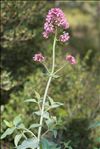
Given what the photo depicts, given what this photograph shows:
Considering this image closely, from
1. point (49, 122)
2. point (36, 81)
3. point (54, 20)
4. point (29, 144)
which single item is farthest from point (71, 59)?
point (36, 81)

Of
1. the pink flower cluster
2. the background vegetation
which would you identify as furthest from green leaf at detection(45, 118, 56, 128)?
the background vegetation

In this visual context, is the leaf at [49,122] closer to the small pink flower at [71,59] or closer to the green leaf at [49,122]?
the green leaf at [49,122]

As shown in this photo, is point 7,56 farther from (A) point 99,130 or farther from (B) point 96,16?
(B) point 96,16

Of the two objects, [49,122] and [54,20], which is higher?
[54,20]

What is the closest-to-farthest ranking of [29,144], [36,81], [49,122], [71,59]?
1. [29,144]
2. [71,59]
3. [49,122]
4. [36,81]

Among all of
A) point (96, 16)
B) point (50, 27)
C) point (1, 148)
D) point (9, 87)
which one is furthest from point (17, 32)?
point (96, 16)

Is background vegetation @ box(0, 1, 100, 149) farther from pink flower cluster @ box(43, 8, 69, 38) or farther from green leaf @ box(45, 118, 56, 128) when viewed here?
pink flower cluster @ box(43, 8, 69, 38)

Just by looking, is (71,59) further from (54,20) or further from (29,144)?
(29,144)

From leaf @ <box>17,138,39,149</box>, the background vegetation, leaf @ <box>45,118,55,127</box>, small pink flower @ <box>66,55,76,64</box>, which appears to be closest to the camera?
leaf @ <box>17,138,39,149</box>

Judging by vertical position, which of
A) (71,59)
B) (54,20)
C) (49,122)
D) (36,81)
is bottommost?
(36,81)
